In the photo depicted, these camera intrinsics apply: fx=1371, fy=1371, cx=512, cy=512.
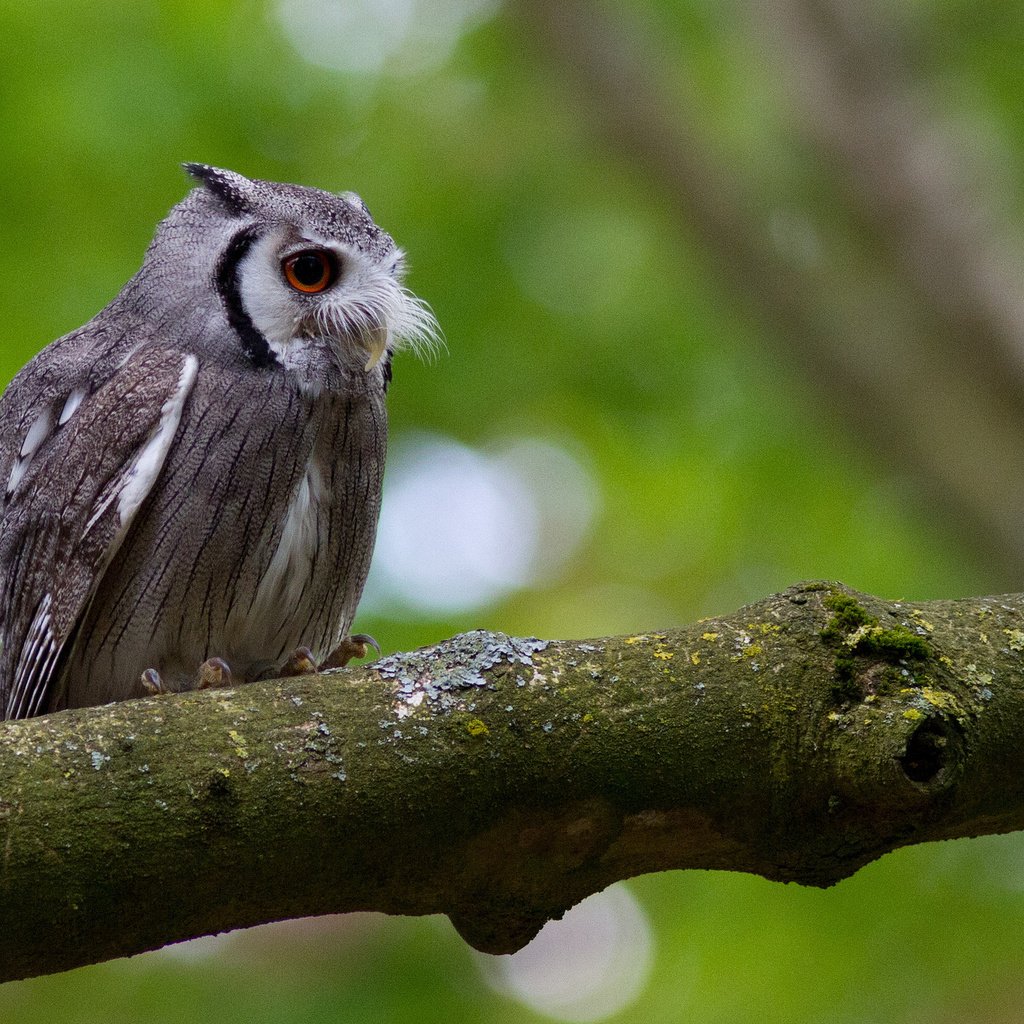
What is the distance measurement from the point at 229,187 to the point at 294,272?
13.5 inches

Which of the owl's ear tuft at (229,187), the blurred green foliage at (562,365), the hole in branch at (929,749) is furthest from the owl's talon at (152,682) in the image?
the blurred green foliage at (562,365)

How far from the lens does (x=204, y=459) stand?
302cm

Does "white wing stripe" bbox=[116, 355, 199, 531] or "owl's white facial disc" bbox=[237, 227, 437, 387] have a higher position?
"owl's white facial disc" bbox=[237, 227, 437, 387]

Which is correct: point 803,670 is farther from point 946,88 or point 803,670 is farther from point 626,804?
point 946,88

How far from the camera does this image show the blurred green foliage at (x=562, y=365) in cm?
546

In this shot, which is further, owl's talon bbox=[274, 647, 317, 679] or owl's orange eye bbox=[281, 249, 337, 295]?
owl's orange eye bbox=[281, 249, 337, 295]

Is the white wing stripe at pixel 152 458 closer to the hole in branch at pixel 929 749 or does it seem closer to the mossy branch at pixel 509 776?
the mossy branch at pixel 509 776

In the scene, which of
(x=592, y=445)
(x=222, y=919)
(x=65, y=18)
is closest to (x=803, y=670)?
(x=222, y=919)

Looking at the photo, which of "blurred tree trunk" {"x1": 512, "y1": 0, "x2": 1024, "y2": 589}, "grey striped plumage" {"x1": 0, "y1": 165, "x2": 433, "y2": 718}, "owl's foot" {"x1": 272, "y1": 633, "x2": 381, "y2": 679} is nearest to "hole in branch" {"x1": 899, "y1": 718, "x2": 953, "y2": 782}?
"owl's foot" {"x1": 272, "y1": 633, "x2": 381, "y2": 679}

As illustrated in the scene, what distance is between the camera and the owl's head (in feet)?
10.4

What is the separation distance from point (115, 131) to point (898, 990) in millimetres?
4839

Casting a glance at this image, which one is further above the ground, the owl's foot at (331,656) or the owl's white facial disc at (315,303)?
the owl's white facial disc at (315,303)

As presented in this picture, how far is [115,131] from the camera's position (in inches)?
233

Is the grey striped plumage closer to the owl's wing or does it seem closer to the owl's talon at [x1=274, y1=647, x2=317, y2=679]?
the owl's wing
